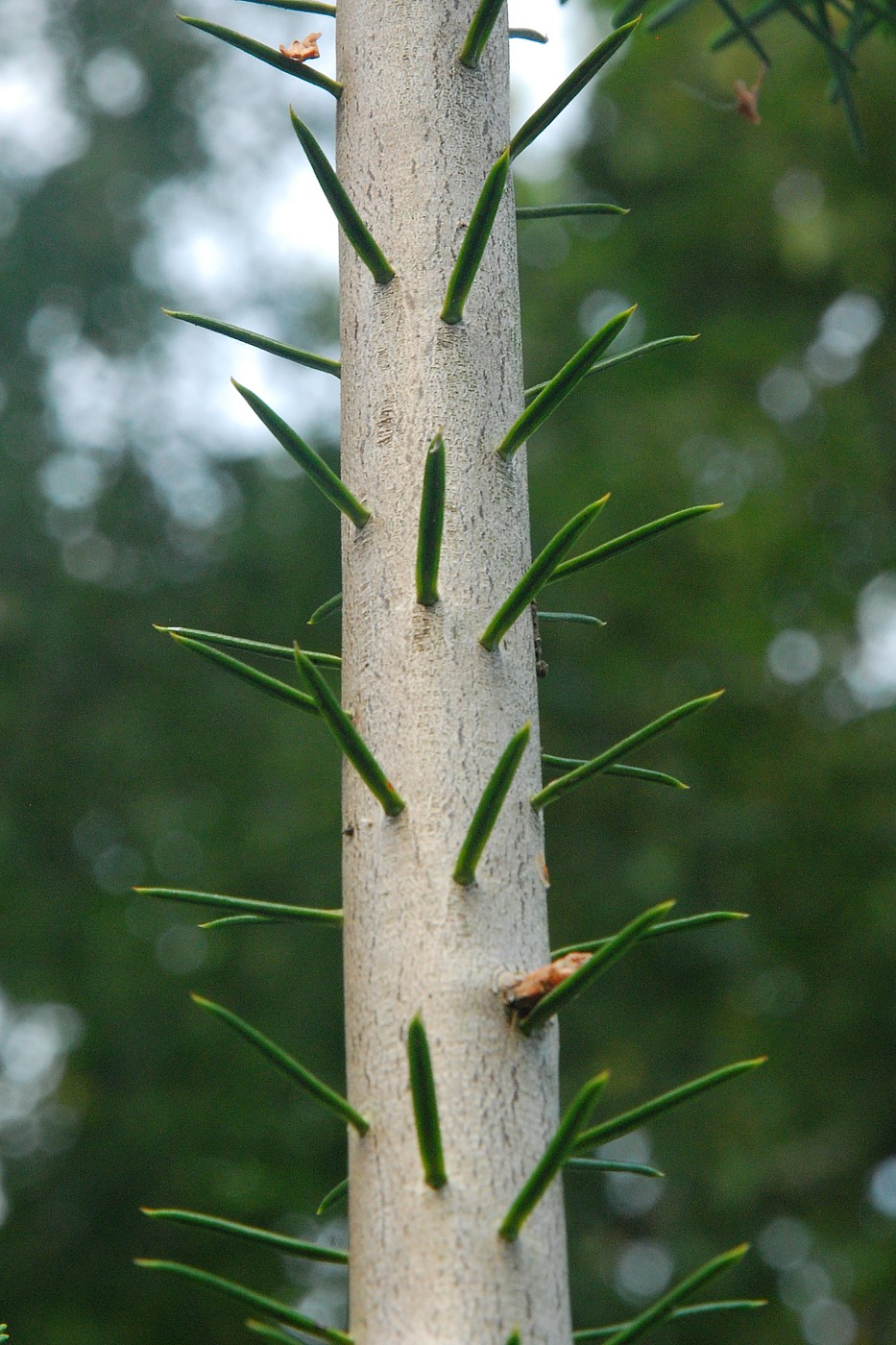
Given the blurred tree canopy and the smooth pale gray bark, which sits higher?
the blurred tree canopy

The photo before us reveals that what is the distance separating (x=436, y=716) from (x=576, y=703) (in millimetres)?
4239

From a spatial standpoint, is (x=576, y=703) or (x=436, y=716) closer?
(x=436, y=716)

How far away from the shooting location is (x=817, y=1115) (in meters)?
4.22

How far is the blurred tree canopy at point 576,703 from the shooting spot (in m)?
4.25

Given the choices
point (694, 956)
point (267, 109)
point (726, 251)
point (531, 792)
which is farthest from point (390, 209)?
point (267, 109)

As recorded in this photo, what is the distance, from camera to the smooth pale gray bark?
43 centimetres

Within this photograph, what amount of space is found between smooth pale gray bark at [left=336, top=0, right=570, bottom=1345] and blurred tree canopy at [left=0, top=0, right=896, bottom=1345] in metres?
3.51

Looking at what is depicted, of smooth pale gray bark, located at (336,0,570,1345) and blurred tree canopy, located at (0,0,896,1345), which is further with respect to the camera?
blurred tree canopy, located at (0,0,896,1345)

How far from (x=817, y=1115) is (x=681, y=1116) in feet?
1.89

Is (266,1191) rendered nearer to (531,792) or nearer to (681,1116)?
(681,1116)

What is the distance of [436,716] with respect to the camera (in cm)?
51

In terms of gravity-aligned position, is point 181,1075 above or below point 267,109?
below

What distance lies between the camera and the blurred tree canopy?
167 inches

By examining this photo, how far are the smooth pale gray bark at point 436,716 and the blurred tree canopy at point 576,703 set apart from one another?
11.5 ft
